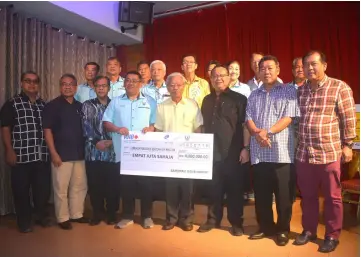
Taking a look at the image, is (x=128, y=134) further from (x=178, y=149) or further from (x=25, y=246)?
(x=25, y=246)

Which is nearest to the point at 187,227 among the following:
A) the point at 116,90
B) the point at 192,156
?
the point at 192,156

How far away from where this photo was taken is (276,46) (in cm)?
475

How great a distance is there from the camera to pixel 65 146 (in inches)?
126

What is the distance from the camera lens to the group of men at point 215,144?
2605 millimetres

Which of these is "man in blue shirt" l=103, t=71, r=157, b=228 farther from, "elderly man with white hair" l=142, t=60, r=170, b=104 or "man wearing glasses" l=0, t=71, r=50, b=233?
"man wearing glasses" l=0, t=71, r=50, b=233

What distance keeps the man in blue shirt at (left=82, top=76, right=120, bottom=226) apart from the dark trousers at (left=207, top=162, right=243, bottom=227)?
3.16 feet

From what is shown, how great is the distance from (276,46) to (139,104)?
2.54 metres

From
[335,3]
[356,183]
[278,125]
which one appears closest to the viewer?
[278,125]

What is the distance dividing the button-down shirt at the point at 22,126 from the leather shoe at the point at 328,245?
266cm

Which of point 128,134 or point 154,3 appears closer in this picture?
point 128,134

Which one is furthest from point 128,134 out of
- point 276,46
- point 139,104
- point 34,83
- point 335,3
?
point 335,3

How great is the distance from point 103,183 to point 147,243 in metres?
0.80

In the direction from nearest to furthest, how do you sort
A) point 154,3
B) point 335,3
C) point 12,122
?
1. point 12,122
2. point 335,3
3. point 154,3

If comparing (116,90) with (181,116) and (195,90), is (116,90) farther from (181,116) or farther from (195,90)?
(181,116)
